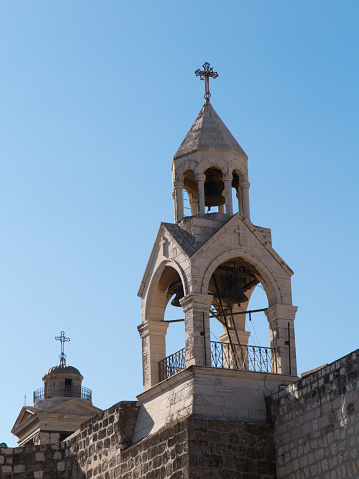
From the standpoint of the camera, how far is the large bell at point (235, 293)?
18906 millimetres

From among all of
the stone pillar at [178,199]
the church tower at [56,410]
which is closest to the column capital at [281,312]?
the stone pillar at [178,199]

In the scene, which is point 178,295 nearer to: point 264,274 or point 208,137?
point 264,274

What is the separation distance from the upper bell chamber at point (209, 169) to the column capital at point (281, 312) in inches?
74.4

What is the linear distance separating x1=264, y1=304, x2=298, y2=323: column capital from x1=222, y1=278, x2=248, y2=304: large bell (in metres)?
0.65

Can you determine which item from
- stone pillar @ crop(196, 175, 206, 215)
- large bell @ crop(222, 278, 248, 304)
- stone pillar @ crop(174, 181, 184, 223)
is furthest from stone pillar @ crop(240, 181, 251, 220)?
large bell @ crop(222, 278, 248, 304)

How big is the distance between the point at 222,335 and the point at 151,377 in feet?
5.67

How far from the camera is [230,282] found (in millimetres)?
19172

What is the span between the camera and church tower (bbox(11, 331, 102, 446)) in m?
33.2

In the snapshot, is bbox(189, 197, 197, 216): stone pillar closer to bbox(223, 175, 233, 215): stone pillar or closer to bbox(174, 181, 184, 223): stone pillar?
bbox(174, 181, 184, 223): stone pillar

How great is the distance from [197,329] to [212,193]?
10.2 feet

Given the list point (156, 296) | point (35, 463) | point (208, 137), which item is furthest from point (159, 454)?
point (208, 137)

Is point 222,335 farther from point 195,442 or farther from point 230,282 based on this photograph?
point 195,442

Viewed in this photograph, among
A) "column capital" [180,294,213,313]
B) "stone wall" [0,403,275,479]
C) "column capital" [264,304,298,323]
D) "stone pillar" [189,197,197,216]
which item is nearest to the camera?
"stone wall" [0,403,275,479]

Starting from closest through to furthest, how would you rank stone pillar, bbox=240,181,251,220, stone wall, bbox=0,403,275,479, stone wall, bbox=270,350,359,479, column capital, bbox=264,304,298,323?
stone wall, bbox=270,350,359,479
stone wall, bbox=0,403,275,479
column capital, bbox=264,304,298,323
stone pillar, bbox=240,181,251,220
